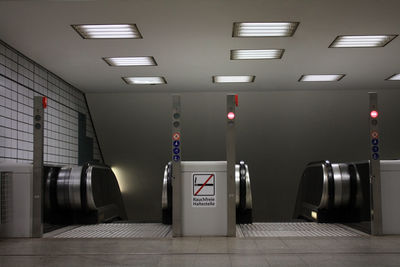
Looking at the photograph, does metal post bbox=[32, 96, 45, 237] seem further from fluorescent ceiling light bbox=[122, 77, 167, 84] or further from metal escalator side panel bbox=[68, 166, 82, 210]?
fluorescent ceiling light bbox=[122, 77, 167, 84]

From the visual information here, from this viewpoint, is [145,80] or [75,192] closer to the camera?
[75,192]

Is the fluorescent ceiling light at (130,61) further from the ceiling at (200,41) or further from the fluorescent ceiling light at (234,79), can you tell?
the fluorescent ceiling light at (234,79)

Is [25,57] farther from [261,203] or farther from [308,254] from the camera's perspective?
[261,203]

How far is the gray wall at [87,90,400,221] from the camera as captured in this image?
1203 centimetres

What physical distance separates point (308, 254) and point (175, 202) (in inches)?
76.2

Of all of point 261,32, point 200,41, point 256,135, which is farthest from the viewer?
point 256,135

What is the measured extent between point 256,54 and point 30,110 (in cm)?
427

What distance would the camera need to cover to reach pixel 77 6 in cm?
599

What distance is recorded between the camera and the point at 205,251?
4.80 metres

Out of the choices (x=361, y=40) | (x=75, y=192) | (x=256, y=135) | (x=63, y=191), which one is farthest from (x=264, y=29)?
(x=256, y=135)

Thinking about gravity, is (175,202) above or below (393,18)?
below

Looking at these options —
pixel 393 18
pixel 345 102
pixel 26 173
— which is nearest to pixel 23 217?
pixel 26 173

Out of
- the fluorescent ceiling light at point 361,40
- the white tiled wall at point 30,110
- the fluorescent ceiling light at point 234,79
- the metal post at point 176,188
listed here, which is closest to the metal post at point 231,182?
the metal post at point 176,188

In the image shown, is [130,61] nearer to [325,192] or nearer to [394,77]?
[325,192]
